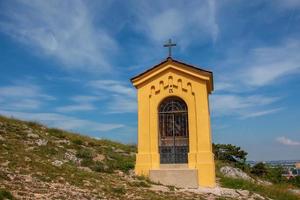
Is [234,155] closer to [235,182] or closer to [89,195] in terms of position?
[235,182]

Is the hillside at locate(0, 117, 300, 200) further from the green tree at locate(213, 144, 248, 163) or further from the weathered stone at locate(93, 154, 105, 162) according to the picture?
the green tree at locate(213, 144, 248, 163)

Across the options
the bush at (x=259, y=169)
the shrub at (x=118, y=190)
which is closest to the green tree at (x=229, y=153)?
the bush at (x=259, y=169)

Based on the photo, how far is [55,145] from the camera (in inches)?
714

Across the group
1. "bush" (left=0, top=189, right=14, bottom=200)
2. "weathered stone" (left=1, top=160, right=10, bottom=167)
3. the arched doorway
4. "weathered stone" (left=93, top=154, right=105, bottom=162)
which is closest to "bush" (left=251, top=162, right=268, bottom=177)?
"weathered stone" (left=93, top=154, right=105, bottom=162)

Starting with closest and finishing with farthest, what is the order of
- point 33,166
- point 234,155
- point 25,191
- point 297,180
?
point 25,191 → point 33,166 → point 297,180 → point 234,155

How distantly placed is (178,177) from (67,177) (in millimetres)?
4549

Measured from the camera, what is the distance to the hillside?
31.3 feet

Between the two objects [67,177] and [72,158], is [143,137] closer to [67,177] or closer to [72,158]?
[72,158]

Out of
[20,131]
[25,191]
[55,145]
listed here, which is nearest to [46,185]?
[25,191]

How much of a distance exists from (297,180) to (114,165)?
17.4 meters

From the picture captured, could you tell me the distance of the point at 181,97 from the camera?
15195mm

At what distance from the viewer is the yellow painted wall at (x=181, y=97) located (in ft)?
47.8

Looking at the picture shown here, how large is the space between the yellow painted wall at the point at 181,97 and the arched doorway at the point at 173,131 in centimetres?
29

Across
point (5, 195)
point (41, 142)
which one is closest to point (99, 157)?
point (41, 142)
